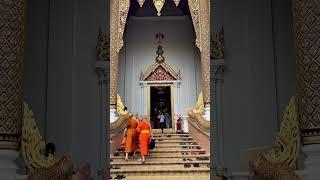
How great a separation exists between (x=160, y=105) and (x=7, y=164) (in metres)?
12.2

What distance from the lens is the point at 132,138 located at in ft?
34.6

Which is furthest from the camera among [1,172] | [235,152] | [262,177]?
[235,152]

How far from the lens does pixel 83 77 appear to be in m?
6.30

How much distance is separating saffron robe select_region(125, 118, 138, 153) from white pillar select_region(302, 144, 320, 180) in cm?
661

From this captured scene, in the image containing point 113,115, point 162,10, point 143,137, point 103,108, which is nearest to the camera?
point 103,108

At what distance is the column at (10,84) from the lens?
12.7 feet

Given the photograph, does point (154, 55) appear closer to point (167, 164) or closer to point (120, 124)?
point (120, 124)

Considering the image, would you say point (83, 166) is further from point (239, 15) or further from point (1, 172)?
point (239, 15)

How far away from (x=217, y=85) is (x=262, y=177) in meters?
1.88

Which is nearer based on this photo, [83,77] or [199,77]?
[83,77]

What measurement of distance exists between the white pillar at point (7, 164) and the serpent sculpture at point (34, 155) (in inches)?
8.0

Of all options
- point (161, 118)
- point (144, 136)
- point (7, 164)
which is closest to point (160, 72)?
point (161, 118)

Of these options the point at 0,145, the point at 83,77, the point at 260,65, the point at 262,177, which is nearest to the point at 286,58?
the point at 260,65

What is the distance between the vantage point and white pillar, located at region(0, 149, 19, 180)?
12.5ft
